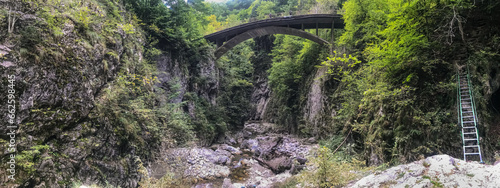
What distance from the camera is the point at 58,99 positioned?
15.6 feet

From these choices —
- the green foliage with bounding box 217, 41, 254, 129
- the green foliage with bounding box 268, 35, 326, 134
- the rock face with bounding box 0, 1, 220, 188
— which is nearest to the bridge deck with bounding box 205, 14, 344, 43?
the green foliage with bounding box 268, 35, 326, 134

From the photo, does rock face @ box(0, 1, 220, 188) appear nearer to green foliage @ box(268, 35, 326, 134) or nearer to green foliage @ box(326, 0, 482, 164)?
green foliage @ box(326, 0, 482, 164)

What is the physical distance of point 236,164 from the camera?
1159 cm

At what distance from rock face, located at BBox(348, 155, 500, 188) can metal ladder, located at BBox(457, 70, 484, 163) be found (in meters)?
1.21

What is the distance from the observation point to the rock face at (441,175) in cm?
233

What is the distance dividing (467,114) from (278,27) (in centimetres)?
1406

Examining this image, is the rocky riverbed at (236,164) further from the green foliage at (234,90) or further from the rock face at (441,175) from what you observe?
the rock face at (441,175)

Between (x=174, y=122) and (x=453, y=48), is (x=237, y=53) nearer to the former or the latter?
(x=174, y=122)

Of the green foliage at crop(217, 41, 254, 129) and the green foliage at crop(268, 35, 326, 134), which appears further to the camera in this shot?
the green foliage at crop(217, 41, 254, 129)

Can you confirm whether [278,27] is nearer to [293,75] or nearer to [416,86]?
[293,75]

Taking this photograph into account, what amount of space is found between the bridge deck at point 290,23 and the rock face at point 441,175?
1318 centimetres

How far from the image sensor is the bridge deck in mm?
14758

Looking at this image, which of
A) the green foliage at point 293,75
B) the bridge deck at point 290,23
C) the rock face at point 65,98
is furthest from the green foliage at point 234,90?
the rock face at point 65,98

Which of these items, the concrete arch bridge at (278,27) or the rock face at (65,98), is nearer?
the rock face at (65,98)
